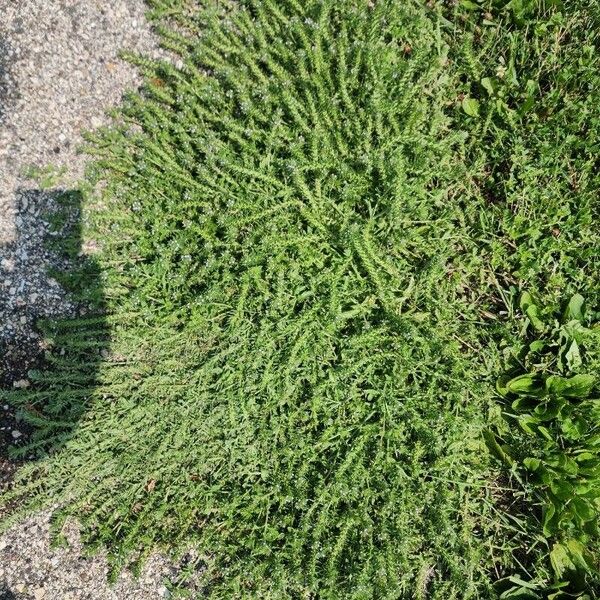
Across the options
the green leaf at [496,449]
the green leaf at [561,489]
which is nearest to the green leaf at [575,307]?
the green leaf at [496,449]

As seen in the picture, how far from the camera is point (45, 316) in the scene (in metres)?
3.59

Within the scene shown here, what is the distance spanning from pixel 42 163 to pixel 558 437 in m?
3.66

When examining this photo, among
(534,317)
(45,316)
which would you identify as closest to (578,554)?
(534,317)

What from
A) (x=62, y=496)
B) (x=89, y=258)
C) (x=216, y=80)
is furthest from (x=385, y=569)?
(x=216, y=80)

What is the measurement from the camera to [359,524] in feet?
10.7

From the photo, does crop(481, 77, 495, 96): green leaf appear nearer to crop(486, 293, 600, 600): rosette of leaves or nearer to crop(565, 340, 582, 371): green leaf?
crop(486, 293, 600, 600): rosette of leaves

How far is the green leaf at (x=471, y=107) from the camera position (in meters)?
3.77

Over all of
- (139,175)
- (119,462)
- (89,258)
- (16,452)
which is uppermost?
(139,175)

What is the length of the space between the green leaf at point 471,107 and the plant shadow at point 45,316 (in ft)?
8.44

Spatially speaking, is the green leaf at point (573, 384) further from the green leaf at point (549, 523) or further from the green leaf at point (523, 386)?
the green leaf at point (549, 523)

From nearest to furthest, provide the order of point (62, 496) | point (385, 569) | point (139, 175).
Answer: point (385, 569) < point (62, 496) < point (139, 175)

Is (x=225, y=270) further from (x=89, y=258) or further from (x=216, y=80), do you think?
(x=216, y=80)

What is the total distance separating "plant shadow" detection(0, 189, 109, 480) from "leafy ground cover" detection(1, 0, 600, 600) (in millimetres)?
35

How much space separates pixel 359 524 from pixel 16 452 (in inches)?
81.0
